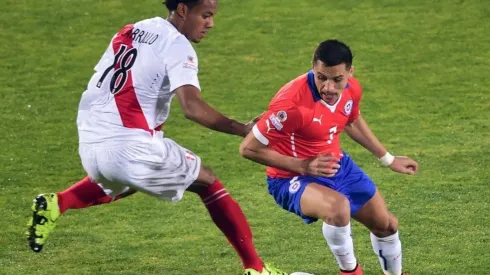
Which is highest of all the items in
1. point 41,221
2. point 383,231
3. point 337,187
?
point 337,187

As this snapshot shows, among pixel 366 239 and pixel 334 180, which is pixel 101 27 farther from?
pixel 334 180

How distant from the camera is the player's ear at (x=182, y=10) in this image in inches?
271

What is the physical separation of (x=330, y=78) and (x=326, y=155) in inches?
21.8

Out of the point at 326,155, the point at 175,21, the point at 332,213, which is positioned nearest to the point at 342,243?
the point at 332,213

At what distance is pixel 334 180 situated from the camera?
7082mm

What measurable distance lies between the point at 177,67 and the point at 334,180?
1.26 m

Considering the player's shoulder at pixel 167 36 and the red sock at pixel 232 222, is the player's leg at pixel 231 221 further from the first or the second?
the player's shoulder at pixel 167 36

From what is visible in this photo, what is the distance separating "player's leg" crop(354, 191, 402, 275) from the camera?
279 inches

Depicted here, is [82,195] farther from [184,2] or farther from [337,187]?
[337,187]

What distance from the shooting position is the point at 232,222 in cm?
718

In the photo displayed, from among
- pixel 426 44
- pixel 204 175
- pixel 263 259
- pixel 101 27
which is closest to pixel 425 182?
pixel 263 259

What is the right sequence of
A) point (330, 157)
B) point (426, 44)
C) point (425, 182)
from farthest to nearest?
point (426, 44), point (425, 182), point (330, 157)

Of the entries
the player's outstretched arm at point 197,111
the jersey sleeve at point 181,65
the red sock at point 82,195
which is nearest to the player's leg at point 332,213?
the player's outstretched arm at point 197,111

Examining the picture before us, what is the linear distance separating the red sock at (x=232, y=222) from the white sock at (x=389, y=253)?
2.54ft
